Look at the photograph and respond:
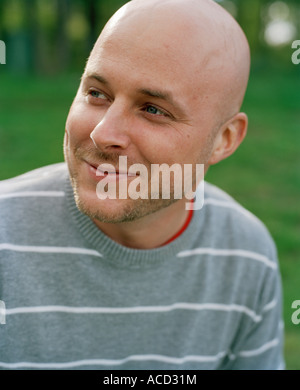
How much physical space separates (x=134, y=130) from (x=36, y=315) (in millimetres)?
782

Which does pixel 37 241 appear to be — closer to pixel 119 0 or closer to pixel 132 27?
pixel 132 27

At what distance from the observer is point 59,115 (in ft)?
36.1

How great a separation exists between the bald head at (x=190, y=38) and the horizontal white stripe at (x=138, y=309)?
31.3 inches

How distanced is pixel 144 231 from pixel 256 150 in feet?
22.7

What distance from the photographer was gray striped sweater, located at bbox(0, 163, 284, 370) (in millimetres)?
2090

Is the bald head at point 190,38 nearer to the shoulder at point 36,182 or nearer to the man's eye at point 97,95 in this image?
the man's eye at point 97,95

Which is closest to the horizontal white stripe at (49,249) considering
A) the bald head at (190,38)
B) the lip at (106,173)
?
the lip at (106,173)

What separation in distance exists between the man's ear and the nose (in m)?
0.47

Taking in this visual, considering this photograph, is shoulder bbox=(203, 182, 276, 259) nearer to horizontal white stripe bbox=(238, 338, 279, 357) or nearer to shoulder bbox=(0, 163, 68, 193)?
horizontal white stripe bbox=(238, 338, 279, 357)

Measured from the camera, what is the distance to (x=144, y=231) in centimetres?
218

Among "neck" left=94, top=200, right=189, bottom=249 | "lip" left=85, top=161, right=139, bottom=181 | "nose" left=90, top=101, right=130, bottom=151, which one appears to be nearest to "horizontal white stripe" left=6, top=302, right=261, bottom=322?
"neck" left=94, top=200, right=189, bottom=249

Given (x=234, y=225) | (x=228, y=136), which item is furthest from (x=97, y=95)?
(x=234, y=225)

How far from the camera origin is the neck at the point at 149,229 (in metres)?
2.15

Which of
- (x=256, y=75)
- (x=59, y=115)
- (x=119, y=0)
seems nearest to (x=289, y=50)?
(x=256, y=75)
